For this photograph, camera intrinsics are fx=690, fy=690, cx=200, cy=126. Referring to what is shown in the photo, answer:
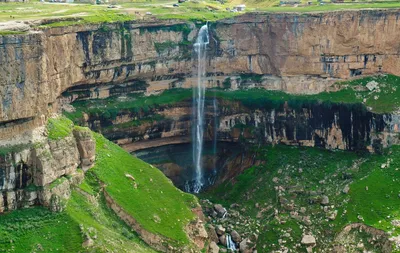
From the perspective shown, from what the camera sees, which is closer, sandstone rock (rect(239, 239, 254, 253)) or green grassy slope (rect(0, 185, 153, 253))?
green grassy slope (rect(0, 185, 153, 253))

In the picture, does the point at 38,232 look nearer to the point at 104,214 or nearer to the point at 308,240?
the point at 104,214

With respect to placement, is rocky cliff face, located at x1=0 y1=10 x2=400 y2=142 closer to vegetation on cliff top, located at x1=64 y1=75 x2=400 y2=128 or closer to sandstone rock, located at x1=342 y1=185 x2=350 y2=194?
vegetation on cliff top, located at x1=64 y1=75 x2=400 y2=128

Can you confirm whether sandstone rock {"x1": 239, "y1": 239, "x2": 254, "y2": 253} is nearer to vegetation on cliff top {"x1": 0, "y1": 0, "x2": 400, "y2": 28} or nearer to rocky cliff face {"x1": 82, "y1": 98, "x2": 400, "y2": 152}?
rocky cliff face {"x1": 82, "y1": 98, "x2": 400, "y2": 152}

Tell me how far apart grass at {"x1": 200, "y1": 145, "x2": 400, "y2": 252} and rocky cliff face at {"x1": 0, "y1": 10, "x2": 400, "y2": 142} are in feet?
22.8

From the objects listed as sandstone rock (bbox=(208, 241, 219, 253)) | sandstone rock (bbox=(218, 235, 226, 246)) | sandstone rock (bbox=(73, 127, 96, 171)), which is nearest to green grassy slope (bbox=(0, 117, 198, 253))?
sandstone rock (bbox=(73, 127, 96, 171))

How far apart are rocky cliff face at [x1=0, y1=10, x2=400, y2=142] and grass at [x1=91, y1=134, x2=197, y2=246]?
7127 mm

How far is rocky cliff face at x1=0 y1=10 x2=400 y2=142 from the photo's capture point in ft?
173

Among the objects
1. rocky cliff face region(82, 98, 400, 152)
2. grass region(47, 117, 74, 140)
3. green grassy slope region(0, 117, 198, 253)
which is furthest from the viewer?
rocky cliff face region(82, 98, 400, 152)

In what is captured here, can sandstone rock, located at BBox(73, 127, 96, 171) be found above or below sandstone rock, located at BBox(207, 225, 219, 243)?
above

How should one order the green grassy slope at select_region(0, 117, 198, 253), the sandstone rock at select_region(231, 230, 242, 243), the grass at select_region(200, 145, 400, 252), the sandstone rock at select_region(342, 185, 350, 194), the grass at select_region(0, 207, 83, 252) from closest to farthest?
the grass at select_region(0, 207, 83, 252)
the green grassy slope at select_region(0, 117, 198, 253)
the grass at select_region(200, 145, 400, 252)
the sandstone rock at select_region(231, 230, 242, 243)
the sandstone rock at select_region(342, 185, 350, 194)

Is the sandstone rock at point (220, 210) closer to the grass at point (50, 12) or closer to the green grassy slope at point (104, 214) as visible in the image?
the green grassy slope at point (104, 214)

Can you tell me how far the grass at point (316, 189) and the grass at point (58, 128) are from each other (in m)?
15.1

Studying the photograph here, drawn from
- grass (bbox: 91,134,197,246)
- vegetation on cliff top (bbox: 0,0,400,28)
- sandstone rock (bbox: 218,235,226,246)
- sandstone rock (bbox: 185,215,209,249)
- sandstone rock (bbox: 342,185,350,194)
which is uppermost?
vegetation on cliff top (bbox: 0,0,400,28)

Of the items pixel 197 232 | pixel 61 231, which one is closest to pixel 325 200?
pixel 197 232
